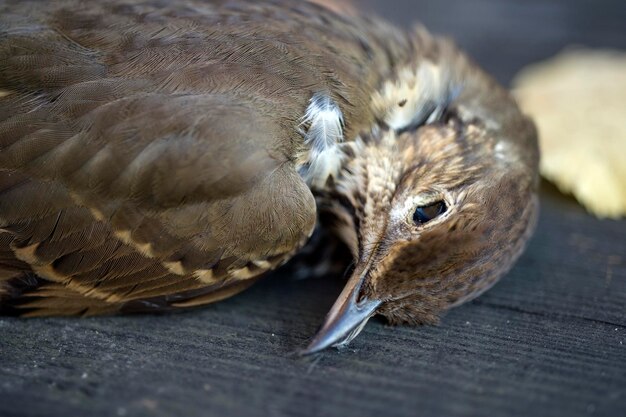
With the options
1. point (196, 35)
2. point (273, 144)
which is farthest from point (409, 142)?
point (196, 35)

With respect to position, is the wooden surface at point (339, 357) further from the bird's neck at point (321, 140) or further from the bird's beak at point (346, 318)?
the bird's neck at point (321, 140)

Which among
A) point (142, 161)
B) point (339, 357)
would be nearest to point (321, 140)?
point (142, 161)

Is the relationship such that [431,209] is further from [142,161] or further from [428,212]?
[142,161]

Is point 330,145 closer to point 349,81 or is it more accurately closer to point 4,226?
point 349,81

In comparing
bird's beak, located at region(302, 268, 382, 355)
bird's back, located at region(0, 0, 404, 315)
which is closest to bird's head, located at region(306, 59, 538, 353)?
bird's beak, located at region(302, 268, 382, 355)

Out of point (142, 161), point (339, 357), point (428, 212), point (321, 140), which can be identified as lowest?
point (339, 357)

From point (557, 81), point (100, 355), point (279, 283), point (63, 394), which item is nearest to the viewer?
point (63, 394)

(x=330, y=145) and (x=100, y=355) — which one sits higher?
(x=330, y=145)
